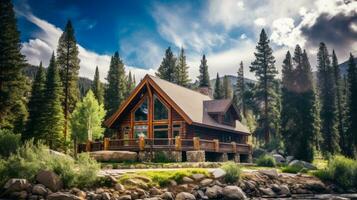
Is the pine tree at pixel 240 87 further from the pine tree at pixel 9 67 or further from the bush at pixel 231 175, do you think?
the bush at pixel 231 175

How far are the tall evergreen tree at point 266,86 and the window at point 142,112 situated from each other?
68.4ft

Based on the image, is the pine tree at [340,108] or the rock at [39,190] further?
the pine tree at [340,108]

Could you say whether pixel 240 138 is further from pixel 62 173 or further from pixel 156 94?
pixel 62 173

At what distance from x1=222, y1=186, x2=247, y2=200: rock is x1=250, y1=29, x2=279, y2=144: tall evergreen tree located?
30817 mm

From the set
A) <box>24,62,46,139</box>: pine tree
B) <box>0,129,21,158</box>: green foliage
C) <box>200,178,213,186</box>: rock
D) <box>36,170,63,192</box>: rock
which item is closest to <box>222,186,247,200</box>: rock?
<box>200,178,213,186</box>: rock

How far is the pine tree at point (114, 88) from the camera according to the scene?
174ft

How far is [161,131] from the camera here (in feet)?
105

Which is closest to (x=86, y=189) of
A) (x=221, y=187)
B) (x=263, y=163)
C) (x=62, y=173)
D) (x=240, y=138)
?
(x=62, y=173)

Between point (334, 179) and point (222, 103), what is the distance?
14997 millimetres

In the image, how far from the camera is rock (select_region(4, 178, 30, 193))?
46.2ft

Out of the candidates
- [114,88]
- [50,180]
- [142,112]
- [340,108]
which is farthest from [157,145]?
[340,108]

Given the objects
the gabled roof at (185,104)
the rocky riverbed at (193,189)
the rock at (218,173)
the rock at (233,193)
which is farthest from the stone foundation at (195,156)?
the rock at (233,193)

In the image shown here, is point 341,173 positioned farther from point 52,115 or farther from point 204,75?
point 204,75

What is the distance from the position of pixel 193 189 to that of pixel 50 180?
22.4ft
